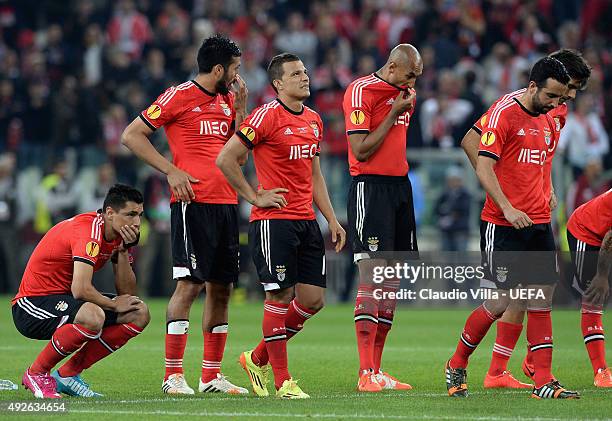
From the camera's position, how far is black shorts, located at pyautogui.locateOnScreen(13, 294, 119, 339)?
9836mm

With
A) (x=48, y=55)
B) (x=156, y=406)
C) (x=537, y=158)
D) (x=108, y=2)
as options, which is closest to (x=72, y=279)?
(x=156, y=406)

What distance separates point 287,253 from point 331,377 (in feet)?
6.13

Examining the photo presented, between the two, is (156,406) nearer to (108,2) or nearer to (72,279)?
(72,279)

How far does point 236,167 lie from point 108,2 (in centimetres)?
1773

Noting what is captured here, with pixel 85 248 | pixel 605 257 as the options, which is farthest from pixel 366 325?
pixel 85 248

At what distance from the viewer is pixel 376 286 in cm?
1079

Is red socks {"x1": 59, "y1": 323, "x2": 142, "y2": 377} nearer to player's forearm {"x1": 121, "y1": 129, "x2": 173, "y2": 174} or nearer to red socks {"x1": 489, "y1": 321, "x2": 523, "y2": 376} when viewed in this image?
player's forearm {"x1": 121, "y1": 129, "x2": 173, "y2": 174}

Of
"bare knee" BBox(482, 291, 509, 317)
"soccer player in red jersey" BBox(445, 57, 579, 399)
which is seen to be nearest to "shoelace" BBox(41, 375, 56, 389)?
"soccer player in red jersey" BBox(445, 57, 579, 399)

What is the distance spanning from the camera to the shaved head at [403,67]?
10734 mm

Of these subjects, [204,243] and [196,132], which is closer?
[204,243]

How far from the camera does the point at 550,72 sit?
9.84 meters

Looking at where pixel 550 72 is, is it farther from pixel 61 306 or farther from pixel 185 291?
pixel 61 306

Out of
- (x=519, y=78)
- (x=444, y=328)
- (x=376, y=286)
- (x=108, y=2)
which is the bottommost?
(x=444, y=328)

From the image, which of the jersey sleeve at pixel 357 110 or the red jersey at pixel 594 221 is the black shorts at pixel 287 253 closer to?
the jersey sleeve at pixel 357 110
